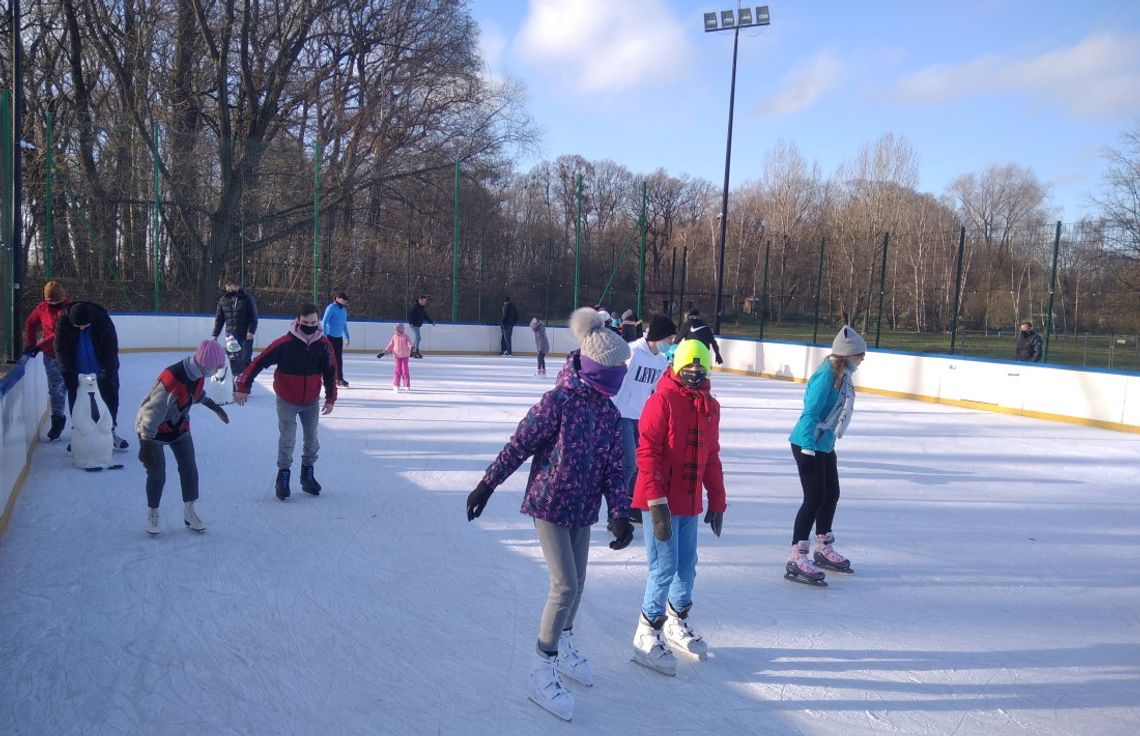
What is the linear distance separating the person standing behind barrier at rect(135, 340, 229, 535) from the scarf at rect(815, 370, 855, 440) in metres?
3.56

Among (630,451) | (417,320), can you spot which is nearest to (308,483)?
(630,451)

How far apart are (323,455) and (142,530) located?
8.45 feet

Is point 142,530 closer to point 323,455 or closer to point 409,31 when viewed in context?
point 323,455

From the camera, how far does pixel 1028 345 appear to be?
14688 mm

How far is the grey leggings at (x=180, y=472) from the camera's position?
498 centimetres

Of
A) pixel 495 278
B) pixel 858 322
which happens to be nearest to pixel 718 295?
pixel 858 322

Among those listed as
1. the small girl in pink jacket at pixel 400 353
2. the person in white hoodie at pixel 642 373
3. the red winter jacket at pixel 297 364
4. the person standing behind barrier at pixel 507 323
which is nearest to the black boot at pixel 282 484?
the red winter jacket at pixel 297 364

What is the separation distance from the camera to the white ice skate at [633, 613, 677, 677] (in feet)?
11.3

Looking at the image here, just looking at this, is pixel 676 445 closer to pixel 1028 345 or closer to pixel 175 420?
pixel 175 420

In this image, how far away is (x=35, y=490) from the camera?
237 inches

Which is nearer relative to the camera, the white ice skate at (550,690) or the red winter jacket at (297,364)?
the white ice skate at (550,690)

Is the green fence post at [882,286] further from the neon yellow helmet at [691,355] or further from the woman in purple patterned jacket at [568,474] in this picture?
the woman in purple patterned jacket at [568,474]

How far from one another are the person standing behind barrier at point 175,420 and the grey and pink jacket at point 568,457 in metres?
2.59

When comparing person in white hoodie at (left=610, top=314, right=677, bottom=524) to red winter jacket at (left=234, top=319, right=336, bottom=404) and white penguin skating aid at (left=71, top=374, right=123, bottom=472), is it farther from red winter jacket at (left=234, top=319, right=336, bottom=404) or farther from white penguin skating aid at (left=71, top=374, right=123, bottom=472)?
white penguin skating aid at (left=71, top=374, right=123, bottom=472)
